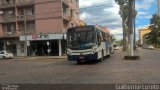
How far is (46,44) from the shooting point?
206ft

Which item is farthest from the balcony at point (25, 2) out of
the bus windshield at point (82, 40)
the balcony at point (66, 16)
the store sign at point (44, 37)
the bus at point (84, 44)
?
the bus windshield at point (82, 40)

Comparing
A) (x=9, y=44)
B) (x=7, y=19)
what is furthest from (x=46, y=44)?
(x=7, y=19)

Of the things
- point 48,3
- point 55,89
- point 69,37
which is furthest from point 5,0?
point 55,89

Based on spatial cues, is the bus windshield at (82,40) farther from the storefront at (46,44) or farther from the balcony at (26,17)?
the balcony at (26,17)

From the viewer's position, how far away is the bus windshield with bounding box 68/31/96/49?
2906cm

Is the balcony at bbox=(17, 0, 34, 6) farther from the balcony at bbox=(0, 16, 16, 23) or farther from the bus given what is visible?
the bus

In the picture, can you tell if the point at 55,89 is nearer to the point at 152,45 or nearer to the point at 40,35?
the point at 40,35

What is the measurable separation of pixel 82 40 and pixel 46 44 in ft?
112

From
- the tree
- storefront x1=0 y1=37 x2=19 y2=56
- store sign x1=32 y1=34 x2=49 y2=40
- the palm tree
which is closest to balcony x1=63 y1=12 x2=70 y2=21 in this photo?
store sign x1=32 y1=34 x2=49 y2=40

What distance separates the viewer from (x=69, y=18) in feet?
213

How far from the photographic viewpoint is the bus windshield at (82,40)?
2906 centimetres

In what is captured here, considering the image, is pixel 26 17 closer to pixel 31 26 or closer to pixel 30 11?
pixel 30 11

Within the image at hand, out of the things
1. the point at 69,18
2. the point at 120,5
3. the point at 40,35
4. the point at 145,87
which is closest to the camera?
the point at 145,87

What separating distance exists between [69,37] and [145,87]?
17014mm
